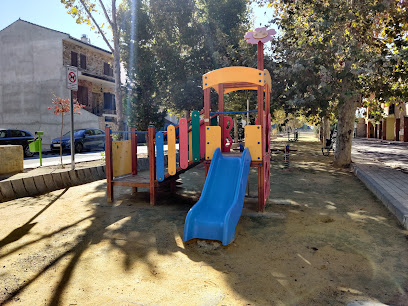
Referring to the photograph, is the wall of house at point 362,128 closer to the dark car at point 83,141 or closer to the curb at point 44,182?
the dark car at point 83,141

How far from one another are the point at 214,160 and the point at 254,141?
855 mm

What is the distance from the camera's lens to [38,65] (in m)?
24.0

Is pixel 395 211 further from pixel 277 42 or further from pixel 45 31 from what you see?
pixel 45 31

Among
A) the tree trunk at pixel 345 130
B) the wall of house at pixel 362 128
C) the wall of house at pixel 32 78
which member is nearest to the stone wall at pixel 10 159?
the tree trunk at pixel 345 130

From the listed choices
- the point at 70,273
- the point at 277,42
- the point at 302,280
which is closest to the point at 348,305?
the point at 302,280

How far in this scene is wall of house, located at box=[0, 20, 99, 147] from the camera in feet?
77.4

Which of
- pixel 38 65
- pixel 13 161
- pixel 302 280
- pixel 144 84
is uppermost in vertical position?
pixel 38 65

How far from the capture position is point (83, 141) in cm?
1864

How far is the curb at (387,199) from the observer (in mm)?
4816

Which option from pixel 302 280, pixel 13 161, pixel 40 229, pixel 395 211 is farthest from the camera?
pixel 13 161

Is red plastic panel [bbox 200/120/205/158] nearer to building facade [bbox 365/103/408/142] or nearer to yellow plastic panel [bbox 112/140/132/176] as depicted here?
yellow plastic panel [bbox 112/140/132/176]

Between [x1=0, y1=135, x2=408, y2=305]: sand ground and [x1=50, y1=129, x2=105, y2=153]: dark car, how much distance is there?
12611mm

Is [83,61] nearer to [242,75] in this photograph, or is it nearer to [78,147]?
[78,147]

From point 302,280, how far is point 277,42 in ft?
37.7
